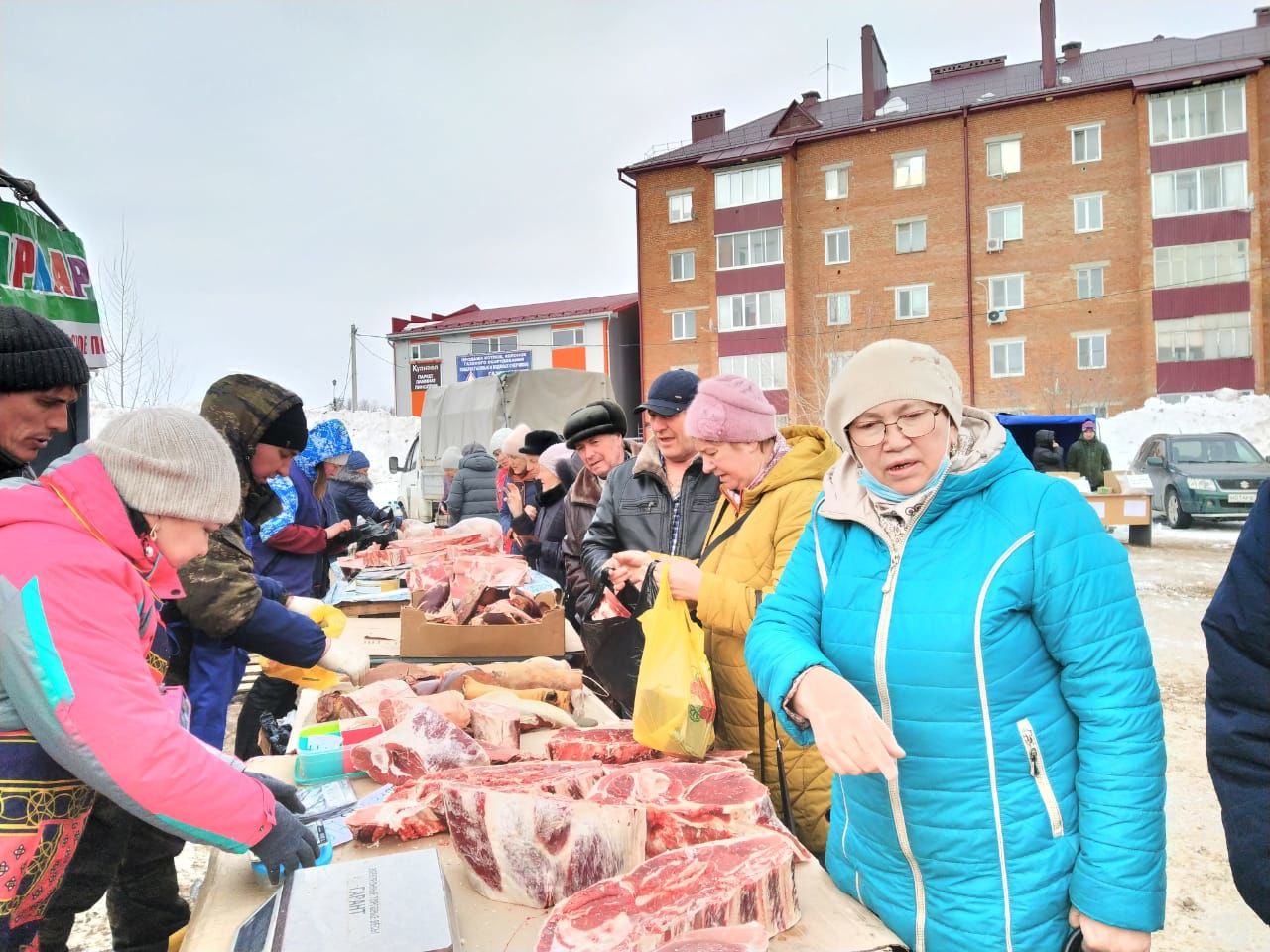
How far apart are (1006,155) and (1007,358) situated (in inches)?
277

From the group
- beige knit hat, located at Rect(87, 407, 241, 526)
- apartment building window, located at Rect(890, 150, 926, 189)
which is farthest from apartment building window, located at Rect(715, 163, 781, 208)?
beige knit hat, located at Rect(87, 407, 241, 526)

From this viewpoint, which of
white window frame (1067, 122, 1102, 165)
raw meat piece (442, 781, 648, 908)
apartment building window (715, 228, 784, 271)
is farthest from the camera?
apartment building window (715, 228, 784, 271)

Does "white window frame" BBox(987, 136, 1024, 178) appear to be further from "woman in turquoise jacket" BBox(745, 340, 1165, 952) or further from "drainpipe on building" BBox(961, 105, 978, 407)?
"woman in turquoise jacket" BBox(745, 340, 1165, 952)

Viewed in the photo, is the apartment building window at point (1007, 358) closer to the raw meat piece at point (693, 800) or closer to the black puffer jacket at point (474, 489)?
the black puffer jacket at point (474, 489)

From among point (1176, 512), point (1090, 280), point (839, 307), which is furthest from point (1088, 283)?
point (1176, 512)

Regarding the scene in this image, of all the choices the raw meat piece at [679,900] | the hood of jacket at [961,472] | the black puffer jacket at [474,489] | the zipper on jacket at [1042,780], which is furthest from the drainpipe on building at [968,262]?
the raw meat piece at [679,900]

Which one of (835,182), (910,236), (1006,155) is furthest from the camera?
(835,182)

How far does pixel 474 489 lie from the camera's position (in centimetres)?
869

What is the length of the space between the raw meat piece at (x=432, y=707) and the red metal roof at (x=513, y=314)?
3648 cm

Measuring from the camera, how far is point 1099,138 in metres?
28.6

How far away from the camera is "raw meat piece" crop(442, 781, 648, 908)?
176 centimetres

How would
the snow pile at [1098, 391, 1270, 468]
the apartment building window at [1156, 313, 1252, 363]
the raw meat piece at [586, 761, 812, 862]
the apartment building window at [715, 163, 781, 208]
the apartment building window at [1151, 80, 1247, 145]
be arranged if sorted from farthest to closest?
the apartment building window at [715, 163, 781, 208]
the apartment building window at [1156, 313, 1252, 363]
the apartment building window at [1151, 80, 1247, 145]
the snow pile at [1098, 391, 1270, 468]
the raw meat piece at [586, 761, 812, 862]

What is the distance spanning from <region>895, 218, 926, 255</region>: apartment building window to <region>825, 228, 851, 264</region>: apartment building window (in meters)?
1.79

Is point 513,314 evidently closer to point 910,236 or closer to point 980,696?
point 910,236
